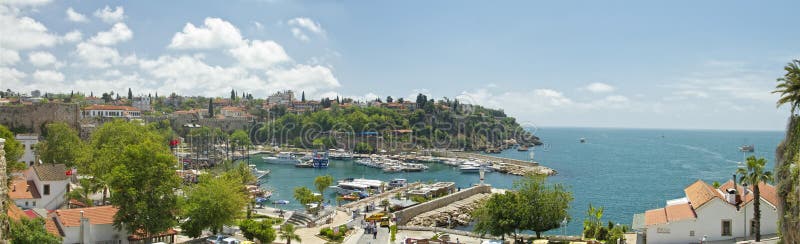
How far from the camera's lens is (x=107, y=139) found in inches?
1879

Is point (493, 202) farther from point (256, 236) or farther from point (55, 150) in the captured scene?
point (55, 150)

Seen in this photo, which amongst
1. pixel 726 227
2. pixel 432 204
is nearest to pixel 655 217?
pixel 726 227

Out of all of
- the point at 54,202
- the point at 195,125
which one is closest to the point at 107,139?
the point at 54,202

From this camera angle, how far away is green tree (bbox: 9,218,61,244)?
18.7 meters

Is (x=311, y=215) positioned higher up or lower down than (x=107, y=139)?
lower down

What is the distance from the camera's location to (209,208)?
24.6 metres

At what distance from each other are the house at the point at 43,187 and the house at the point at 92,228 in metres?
7.02

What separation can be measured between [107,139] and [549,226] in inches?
1555

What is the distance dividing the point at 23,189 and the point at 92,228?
943 centimetres

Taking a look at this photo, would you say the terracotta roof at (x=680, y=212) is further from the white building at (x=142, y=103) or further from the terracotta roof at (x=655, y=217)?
the white building at (x=142, y=103)

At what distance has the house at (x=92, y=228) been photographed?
23.1 m

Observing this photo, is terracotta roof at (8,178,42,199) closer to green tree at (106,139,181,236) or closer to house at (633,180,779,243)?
green tree at (106,139,181,236)

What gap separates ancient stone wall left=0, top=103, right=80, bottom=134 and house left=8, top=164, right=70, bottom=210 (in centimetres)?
3412

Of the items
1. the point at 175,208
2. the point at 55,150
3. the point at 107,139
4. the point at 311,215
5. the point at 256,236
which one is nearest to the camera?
the point at 256,236
